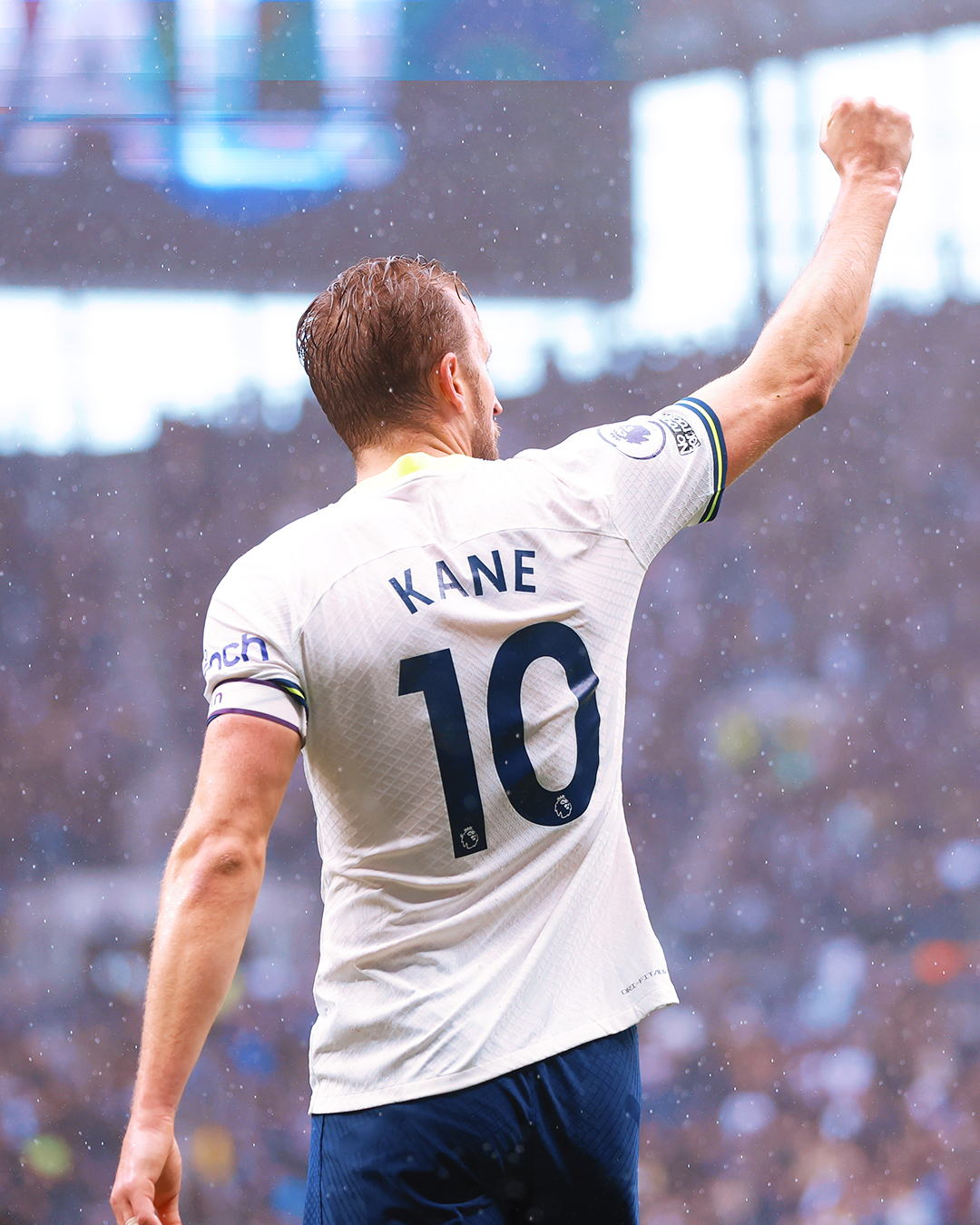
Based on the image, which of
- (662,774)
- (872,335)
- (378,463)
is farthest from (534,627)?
(872,335)

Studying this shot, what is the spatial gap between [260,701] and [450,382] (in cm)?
25

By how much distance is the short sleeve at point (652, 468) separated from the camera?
0.60 m

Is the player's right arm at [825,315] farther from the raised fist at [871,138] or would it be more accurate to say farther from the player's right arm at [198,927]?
the player's right arm at [198,927]

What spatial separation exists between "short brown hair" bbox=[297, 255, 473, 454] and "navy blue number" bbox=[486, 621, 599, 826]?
0.18 meters

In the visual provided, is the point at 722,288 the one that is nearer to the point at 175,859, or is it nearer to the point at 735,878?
the point at 735,878

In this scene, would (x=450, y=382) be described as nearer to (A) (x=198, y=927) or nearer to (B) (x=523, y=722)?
(B) (x=523, y=722)

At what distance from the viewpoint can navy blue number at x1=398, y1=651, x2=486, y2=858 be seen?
1.77 feet

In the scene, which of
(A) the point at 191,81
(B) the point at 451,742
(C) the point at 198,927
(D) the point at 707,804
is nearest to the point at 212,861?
(C) the point at 198,927

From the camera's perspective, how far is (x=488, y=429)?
682mm

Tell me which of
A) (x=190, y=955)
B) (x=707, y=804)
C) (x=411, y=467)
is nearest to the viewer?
(x=190, y=955)

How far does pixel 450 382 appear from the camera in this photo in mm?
641

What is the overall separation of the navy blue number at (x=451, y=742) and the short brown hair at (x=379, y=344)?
18 centimetres

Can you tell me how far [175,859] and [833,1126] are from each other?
1.86 metres

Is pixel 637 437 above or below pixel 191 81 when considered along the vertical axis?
below
